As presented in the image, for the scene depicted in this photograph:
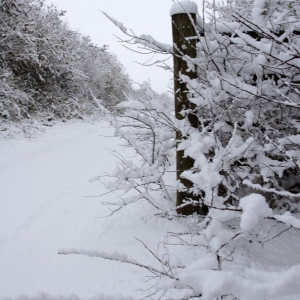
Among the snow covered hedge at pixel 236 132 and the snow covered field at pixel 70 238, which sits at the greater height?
the snow covered hedge at pixel 236 132

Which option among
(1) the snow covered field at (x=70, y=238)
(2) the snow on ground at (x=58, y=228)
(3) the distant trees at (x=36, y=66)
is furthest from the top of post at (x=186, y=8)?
(3) the distant trees at (x=36, y=66)

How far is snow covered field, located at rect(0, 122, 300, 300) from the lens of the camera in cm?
201

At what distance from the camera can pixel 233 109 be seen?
87.8 inches

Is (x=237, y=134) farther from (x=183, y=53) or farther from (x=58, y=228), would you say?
(x=58, y=228)

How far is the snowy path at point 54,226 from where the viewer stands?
2145mm

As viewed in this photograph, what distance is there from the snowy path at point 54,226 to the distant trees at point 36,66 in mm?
2440

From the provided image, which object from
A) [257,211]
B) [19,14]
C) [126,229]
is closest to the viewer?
[257,211]

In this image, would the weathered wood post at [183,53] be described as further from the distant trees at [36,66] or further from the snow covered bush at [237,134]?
the distant trees at [36,66]

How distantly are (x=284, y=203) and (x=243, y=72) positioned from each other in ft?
4.94

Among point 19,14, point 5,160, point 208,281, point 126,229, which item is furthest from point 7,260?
point 19,14

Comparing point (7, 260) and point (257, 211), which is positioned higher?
point (257, 211)

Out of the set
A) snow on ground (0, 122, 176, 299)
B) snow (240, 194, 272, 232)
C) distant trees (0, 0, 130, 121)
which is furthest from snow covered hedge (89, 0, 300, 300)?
distant trees (0, 0, 130, 121)

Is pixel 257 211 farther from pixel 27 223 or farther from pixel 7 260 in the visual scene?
pixel 27 223

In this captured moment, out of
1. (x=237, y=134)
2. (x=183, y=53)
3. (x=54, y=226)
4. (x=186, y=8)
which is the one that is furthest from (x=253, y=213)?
(x=54, y=226)
